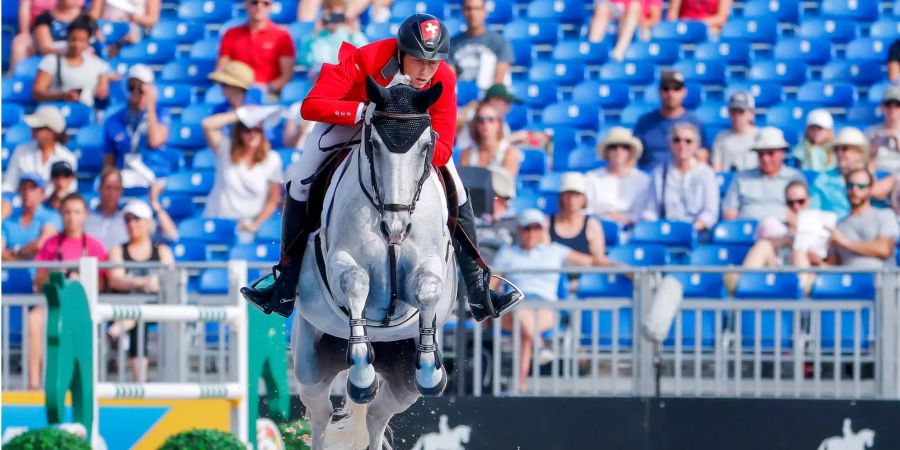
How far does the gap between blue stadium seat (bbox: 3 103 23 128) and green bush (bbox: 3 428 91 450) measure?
7.43 m

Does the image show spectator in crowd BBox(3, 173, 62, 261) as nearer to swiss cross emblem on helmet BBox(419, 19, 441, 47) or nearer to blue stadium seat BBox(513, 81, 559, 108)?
blue stadium seat BBox(513, 81, 559, 108)

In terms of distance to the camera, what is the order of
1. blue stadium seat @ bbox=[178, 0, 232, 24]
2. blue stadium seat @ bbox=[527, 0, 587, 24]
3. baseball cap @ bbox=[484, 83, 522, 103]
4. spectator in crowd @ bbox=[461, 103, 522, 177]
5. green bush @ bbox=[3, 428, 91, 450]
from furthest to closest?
blue stadium seat @ bbox=[178, 0, 232, 24] → blue stadium seat @ bbox=[527, 0, 587, 24] → baseball cap @ bbox=[484, 83, 522, 103] → spectator in crowd @ bbox=[461, 103, 522, 177] → green bush @ bbox=[3, 428, 91, 450]

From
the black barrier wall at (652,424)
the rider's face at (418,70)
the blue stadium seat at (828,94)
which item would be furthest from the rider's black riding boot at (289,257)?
the blue stadium seat at (828,94)

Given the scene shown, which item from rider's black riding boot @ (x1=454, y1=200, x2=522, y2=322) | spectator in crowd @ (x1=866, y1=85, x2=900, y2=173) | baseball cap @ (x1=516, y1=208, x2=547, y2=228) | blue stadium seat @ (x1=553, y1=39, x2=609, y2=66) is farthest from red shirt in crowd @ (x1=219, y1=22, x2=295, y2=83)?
rider's black riding boot @ (x1=454, y1=200, x2=522, y2=322)

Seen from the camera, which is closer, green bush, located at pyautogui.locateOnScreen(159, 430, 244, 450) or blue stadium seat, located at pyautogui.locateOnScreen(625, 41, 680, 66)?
green bush, located at pyautogui.locateOnScreen(159, 430, 244, 450)

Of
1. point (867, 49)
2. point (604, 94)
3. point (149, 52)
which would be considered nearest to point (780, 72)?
point (867, 49)

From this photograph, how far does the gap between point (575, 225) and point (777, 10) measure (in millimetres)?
4328

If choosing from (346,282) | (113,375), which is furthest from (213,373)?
(346,282)

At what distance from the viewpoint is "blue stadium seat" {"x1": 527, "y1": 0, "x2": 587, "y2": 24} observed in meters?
14.9

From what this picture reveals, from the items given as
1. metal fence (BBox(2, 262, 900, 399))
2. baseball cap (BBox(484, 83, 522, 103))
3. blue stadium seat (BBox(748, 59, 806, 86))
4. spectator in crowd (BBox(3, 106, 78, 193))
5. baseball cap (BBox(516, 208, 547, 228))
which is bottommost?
metal fence (BBox(2, 262, 900, 399))

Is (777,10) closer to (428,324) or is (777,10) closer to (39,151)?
(39,151)

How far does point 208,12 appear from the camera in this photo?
51.3ft

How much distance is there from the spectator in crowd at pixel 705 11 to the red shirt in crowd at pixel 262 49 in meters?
3.68

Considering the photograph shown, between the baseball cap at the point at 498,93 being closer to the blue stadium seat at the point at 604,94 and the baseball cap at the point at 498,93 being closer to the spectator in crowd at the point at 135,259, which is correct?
the blue stadium seat at the point at 604,94
